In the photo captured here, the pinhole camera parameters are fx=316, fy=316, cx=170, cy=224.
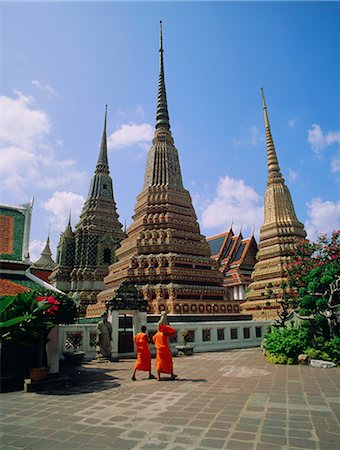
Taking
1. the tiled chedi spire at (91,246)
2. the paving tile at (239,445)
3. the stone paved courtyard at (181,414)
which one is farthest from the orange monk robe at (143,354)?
the tiled chedi spire at (91,246)

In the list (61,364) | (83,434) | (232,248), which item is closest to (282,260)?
(232,248)

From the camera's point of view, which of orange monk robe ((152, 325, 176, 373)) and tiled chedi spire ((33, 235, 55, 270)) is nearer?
orange monk robe ((152, 325, 176, 373))

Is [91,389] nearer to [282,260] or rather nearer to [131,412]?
[131,412]

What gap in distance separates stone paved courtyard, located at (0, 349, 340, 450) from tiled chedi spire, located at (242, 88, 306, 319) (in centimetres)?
1543

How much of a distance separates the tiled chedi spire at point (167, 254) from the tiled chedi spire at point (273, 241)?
351 cm

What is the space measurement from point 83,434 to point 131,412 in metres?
1.09

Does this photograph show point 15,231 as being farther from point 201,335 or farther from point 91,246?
point 91,246

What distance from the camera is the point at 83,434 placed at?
407 centimetres

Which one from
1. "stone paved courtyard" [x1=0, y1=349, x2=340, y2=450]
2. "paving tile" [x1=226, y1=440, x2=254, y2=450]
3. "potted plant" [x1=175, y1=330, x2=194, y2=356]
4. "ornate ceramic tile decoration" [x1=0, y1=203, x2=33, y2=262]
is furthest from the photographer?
"potted plant" [x1=175, y1=330, x2=194, y2=356]

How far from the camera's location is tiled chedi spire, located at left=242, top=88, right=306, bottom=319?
909 inches

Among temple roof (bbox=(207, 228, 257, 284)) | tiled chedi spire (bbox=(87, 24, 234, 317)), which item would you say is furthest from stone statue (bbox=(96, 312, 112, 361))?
temple roof (bbox=(207, 228, 257, 284))

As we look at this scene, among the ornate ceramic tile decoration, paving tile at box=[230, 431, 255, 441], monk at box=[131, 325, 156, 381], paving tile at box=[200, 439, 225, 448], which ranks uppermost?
the ornate ceramic tile decoration

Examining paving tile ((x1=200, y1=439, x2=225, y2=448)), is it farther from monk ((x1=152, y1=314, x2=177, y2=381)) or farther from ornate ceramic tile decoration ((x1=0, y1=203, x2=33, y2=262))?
ornate ceramic tile decoration ((x1=0, y1=203, x2=33, y2=262))

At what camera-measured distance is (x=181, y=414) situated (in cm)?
482
